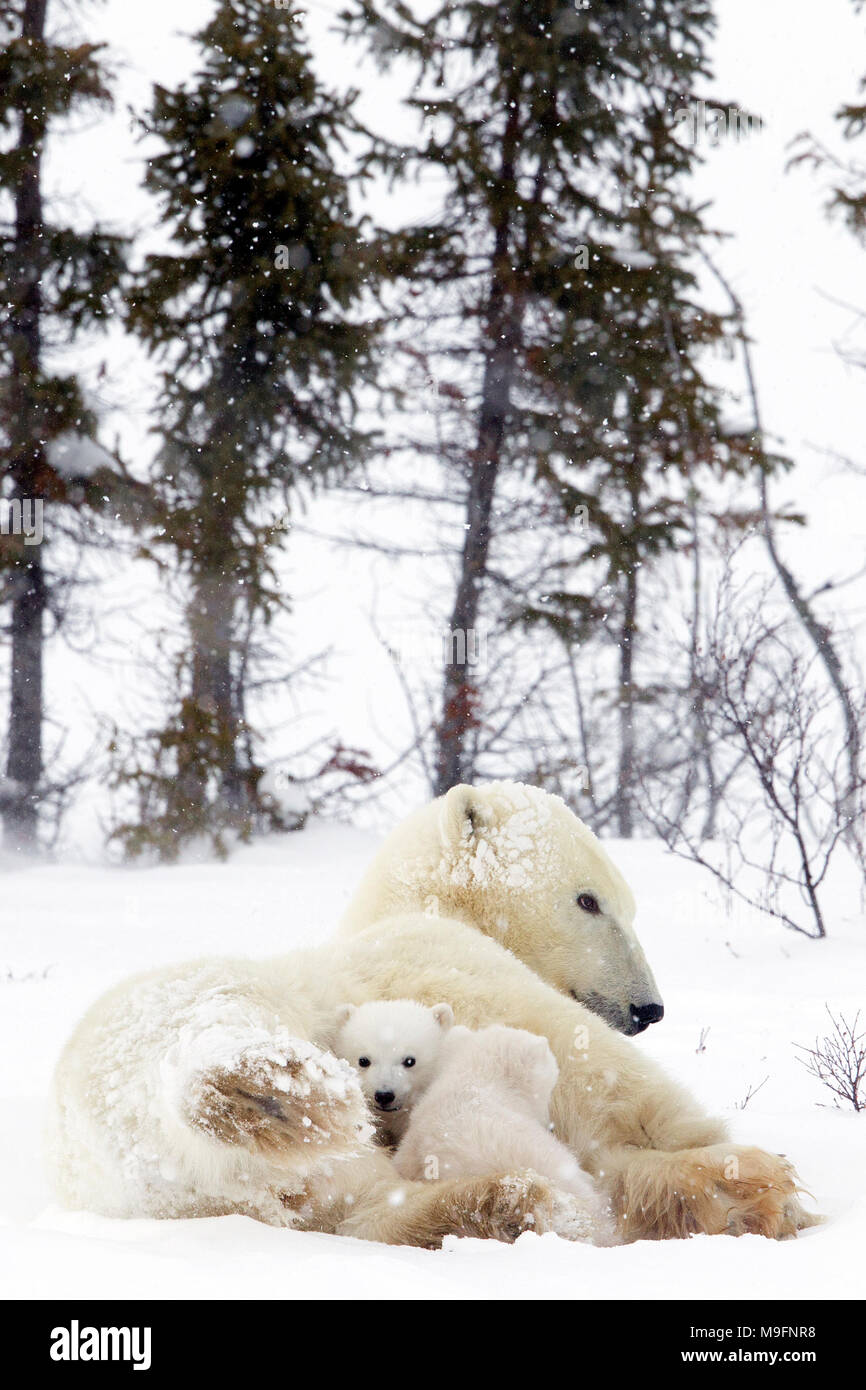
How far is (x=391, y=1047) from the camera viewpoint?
186 cm

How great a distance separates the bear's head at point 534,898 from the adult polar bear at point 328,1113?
0.37 metres

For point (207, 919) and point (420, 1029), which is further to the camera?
point (207, 919)

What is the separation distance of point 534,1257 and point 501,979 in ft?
2.48

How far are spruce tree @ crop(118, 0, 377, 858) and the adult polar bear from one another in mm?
9453

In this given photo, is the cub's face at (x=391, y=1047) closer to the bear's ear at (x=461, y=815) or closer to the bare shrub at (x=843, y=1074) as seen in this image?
the bear's ear at (x=461, y=815)

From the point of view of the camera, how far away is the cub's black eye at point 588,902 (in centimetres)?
270

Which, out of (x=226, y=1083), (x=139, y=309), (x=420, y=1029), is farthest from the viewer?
(x=139, y=309)

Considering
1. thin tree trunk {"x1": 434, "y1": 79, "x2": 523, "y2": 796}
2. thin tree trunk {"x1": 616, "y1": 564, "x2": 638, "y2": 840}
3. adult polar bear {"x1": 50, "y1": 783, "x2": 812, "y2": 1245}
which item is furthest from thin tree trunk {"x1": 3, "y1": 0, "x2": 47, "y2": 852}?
adult polar bear {"x1": 50, "y1": 783, "x2": 812, "y2": 1245}

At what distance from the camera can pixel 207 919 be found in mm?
8172

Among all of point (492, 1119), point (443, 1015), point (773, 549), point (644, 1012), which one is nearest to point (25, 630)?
point (773, 549)

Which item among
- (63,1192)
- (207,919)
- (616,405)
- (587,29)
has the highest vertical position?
(587,29)
